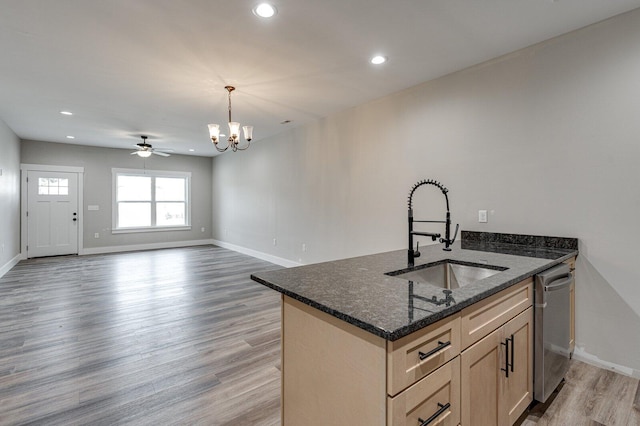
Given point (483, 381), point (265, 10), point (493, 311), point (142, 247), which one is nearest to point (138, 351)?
point (483, 381)

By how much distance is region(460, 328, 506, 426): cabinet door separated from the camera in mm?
1298

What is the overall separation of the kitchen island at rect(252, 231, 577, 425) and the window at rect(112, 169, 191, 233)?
7.97 meters

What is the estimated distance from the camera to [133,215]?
8.13 m

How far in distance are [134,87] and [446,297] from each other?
4.04m

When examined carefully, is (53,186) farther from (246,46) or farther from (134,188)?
(246,46)

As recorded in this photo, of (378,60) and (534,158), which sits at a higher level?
(378,60)

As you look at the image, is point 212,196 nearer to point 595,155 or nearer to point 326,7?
point 326,7

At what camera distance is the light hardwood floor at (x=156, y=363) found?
189 centimetres

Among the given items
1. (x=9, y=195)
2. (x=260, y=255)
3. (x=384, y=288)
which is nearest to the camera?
(x=384, y=288)

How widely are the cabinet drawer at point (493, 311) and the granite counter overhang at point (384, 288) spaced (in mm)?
67

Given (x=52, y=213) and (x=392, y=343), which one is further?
(x=52, y=213)

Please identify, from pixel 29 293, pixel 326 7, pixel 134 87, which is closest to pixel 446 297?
pixel 326 7

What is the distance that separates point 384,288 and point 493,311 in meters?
0.56

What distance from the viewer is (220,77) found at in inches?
132
